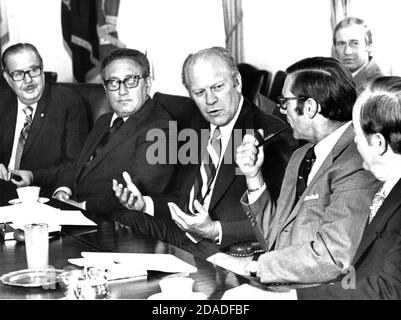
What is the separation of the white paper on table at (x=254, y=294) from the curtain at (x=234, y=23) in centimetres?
476

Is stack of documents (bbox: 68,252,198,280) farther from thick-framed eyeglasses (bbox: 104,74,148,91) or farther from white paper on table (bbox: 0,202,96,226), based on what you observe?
thick-framed eyeglasses (bbox: 104,74,148,91)

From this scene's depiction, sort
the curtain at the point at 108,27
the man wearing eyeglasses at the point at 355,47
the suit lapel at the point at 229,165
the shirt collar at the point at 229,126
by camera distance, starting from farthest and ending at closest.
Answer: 1. the curtain at the point at 108,27
2. the man wearing eyeglasses at the point at 355,47
3. the shirt collar at the point at 229,126
4. the suit lapel at the point at 229,165

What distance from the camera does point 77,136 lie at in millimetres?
4699

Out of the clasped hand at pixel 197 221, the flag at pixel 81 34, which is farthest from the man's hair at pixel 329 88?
the flag at pixel 81 34

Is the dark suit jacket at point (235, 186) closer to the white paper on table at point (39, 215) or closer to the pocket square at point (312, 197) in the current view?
the white paper on table at point (39, 215)

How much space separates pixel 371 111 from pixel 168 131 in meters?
1.77

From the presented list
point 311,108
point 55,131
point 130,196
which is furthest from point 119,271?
point 55,131

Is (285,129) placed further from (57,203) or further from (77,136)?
(77,136)

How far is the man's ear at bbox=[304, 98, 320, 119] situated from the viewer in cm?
256

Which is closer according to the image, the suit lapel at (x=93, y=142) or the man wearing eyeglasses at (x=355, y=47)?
the suit lapel at (x=93, y=142)

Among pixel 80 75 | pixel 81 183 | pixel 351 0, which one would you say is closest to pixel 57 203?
pixel 81 183

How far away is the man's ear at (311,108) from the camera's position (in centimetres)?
256

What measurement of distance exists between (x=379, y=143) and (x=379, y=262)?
362 millimetres

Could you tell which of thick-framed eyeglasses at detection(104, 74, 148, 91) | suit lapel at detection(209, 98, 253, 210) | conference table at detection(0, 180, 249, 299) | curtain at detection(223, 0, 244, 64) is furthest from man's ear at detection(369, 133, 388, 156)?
curtain at detection(223, 0, 244, 64)
